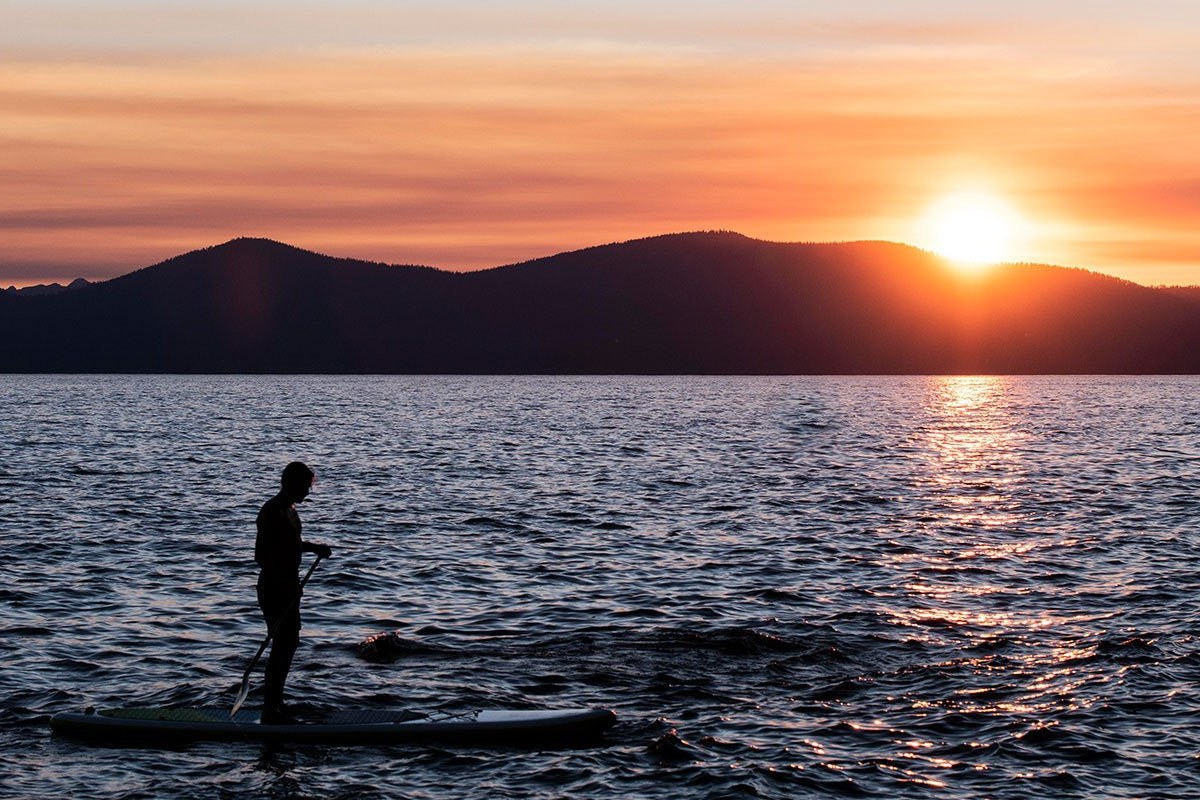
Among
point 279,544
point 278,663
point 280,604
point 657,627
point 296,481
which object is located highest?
point 296,481

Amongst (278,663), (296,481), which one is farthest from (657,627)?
(296,481)

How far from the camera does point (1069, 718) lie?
1742cm

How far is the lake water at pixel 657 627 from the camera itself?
15531mm

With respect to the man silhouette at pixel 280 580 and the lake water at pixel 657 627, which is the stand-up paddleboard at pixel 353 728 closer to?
the lake water at pixel 657 627

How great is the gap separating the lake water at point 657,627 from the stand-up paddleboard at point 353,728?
254 millimetres

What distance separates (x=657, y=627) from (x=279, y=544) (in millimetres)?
8572

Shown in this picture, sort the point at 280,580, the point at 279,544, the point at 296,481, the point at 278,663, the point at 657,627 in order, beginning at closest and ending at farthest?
the point at 296,481 → the point at 279,544 → the point at 280,580 → the point at 278,663 → the point at 657,627

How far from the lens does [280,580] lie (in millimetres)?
16609

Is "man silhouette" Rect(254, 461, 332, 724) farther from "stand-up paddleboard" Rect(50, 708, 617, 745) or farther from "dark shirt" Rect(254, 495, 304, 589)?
"stand-up paddleboard" Rect(50, 708, 617, 745)

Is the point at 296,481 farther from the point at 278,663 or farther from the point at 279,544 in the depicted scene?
the point at 278,663

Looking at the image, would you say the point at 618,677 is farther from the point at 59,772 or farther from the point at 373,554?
the point at 373,554

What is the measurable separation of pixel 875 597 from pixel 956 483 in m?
30.3

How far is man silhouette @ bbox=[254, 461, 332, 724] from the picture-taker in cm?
1627

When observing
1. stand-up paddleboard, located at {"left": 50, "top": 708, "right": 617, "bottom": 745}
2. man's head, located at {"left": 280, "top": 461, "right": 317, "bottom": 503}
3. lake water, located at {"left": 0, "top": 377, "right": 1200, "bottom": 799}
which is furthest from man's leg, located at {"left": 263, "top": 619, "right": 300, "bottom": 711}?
man's head, located at {"left": 280, "top": 461, "right": 317, "bottom": 503}
